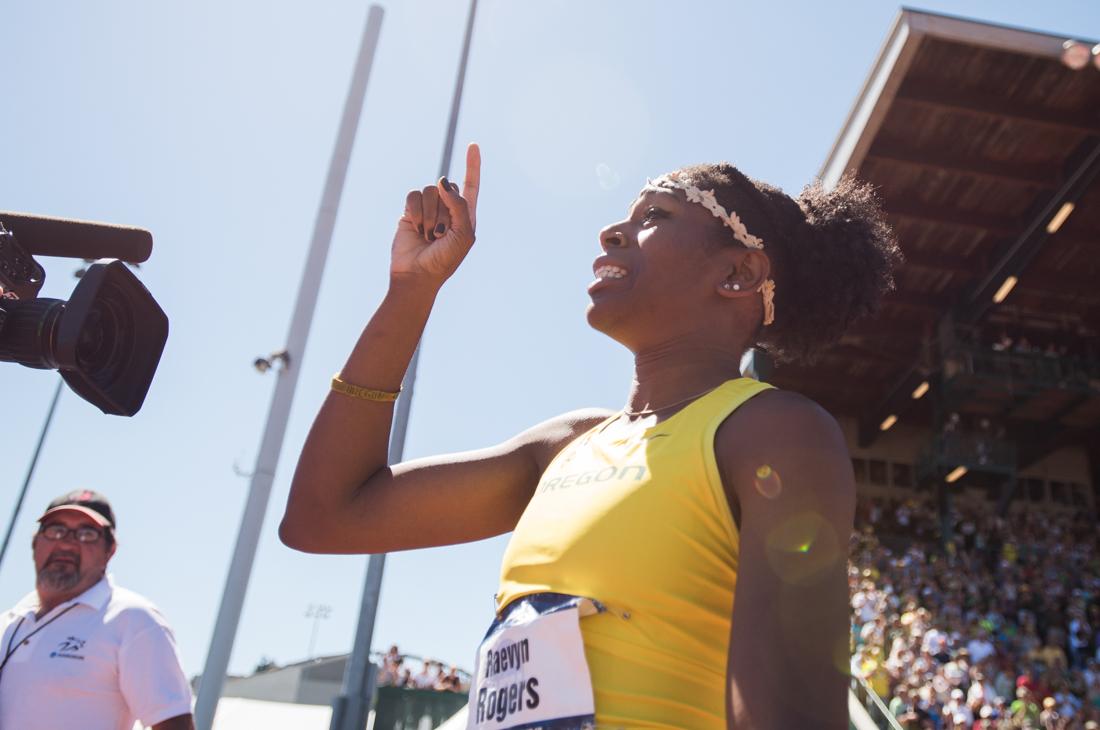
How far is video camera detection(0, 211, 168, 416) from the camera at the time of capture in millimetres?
1637

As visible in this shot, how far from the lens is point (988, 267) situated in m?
19.2

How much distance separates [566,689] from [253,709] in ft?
47.6

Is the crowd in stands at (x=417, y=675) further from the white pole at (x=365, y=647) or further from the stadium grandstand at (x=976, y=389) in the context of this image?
the white pole at (x=365, y=647)

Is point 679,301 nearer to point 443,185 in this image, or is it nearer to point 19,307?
point 443,185

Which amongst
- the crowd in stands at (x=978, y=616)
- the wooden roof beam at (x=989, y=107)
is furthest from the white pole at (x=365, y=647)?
the wooden roof beam at (x=989, y=107)

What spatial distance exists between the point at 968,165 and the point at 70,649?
16.9 meters

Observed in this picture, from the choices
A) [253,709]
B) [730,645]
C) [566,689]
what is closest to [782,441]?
[730,645]

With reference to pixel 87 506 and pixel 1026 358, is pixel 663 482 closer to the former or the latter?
pixel 87 506

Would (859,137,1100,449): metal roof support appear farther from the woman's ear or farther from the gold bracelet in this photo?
the gold bracelet

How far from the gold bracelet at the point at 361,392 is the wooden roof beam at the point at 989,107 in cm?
1536

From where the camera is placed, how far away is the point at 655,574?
1383 mm

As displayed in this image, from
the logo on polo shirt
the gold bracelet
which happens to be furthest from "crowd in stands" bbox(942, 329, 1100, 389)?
the gold bracelet

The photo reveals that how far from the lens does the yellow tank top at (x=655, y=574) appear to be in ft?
4.39

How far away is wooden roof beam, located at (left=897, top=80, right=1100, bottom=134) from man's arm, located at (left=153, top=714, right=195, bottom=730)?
15.1 metres
